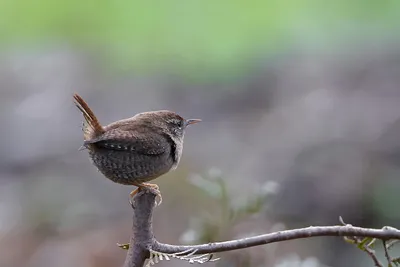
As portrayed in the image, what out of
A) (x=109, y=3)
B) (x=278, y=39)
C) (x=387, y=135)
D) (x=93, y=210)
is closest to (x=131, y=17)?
(x=109, y=3)

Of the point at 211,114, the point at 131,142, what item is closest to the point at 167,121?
the point at 131,142

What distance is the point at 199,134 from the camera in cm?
724

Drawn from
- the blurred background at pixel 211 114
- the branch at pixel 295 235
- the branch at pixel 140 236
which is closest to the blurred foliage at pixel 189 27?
the blurred background at pixel 211 114

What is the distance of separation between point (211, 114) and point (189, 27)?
1997mm

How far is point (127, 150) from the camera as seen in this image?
269 cm

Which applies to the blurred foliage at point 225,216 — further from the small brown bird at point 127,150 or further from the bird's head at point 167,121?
the small brown bird at point 127,150

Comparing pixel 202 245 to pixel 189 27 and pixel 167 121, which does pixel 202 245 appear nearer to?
pixel 167 121

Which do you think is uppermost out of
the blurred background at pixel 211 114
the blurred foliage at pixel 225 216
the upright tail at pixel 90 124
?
the blurred background at pixel 211 114

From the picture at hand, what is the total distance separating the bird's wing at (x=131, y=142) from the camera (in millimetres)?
2648

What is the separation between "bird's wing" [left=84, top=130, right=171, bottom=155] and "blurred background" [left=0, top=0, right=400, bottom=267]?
13.7 inches

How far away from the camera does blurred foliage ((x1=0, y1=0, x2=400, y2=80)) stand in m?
8.65

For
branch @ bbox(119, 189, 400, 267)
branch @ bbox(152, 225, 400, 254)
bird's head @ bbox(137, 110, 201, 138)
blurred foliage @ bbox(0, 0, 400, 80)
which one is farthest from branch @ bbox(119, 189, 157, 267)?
blurred foliage @ bbox(0, 0, 400, 80)

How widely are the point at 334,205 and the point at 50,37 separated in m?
5.54

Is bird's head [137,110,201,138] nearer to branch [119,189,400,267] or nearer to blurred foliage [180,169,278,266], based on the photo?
blurred foliage [180,169,278,266]
